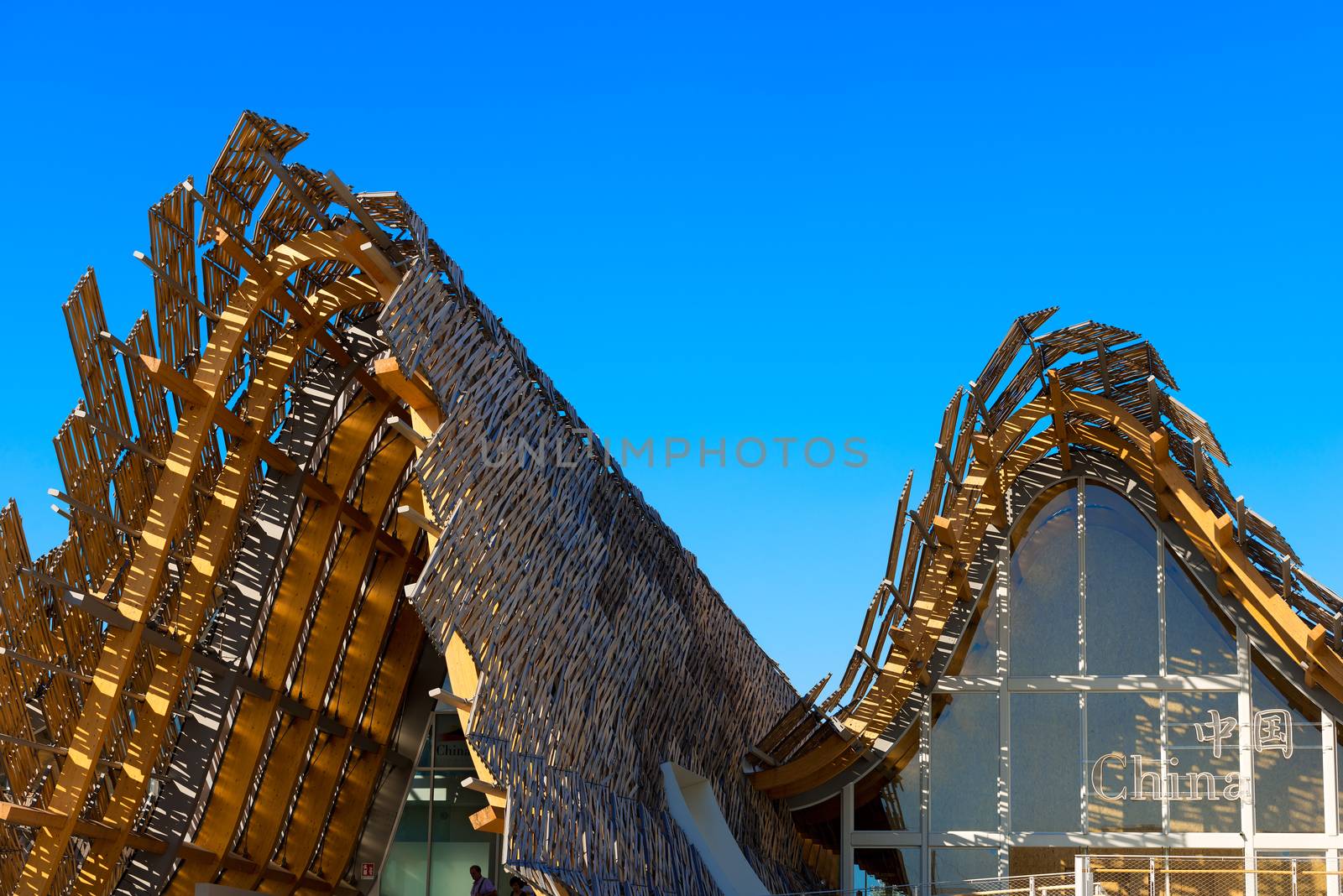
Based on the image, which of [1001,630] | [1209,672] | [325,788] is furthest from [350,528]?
[1209,672]

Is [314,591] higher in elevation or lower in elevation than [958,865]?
higher

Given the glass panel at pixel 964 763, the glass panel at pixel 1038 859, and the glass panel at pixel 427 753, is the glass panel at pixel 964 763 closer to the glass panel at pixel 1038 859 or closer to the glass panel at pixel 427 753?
the glass panel at pixel 1038 859

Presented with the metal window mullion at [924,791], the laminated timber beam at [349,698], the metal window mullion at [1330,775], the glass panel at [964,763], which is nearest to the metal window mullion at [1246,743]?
the metal window mullion at [1330,775]

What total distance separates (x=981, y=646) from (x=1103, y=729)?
1.73m

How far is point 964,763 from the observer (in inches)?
761

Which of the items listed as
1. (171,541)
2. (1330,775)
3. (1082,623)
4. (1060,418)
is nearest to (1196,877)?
(1330,775)

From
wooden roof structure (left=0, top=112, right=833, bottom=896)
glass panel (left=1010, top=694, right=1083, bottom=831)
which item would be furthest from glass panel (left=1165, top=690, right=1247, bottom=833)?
wooden roof structure (left=0, top=112, right=833, bottom=896)

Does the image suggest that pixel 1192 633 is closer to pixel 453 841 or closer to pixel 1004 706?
pixel 1004 706

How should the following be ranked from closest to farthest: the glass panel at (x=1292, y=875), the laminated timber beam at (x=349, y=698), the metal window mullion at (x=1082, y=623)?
the glass panel at (x=1292, y=875)
the metal window mullion at (x=1082, y=623)
the laminated timber beam at (x=349, y=698)

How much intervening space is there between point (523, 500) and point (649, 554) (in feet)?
11.3

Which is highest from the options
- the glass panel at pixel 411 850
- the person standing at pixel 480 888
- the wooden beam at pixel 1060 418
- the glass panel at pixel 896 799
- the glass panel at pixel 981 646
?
the wooden beam at pixel 1060 418

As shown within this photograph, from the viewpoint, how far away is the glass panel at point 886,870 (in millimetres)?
19094

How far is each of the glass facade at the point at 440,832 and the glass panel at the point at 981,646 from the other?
7.31 meters

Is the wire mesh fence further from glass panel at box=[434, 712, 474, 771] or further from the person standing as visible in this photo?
glass panel at box=[434, 712, 474, 771]
